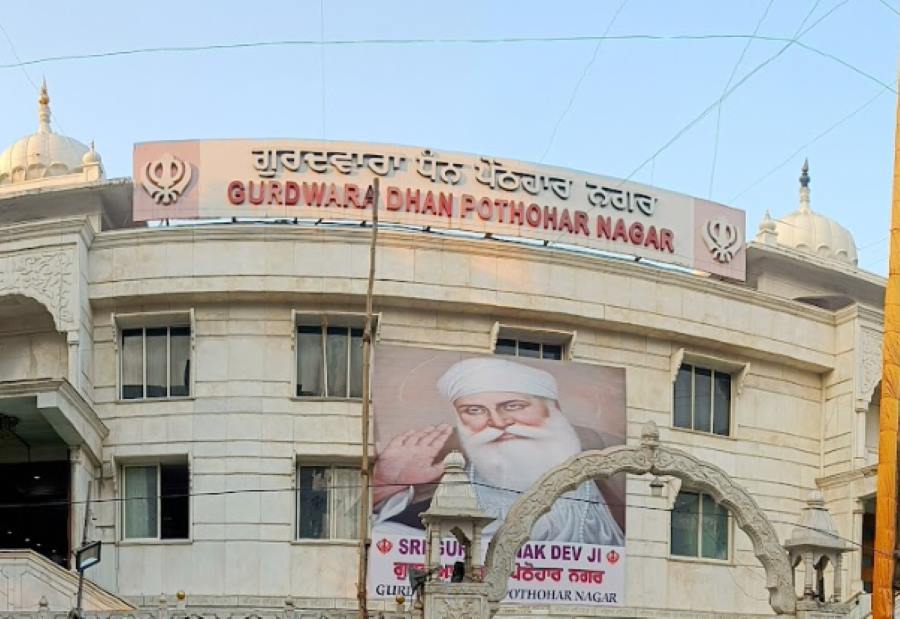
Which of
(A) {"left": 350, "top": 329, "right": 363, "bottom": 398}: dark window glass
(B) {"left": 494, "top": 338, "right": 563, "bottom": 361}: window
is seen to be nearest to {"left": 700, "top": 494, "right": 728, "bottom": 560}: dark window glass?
(B) {"left": 494, "top": 338, "right": 563, "bottom": 361}: window

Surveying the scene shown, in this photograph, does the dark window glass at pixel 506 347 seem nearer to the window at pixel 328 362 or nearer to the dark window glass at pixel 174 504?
the window at pixel 328 362

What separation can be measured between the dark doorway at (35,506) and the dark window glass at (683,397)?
13.2 m

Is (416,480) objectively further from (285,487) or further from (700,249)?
(700,249)

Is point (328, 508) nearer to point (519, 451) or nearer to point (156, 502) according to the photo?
point (156, 502)

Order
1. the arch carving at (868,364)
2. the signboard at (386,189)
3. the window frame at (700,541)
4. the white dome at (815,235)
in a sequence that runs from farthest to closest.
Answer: the white dome at (815,235) → the arch carving at (868,364) → the window frame at (700,541) → the signboard at (386,189)

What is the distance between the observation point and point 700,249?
39.2 metres

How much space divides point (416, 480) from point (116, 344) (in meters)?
6.77

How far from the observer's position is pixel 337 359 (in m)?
36.6

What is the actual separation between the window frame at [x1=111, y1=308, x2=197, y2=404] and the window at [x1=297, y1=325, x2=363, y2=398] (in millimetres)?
2178

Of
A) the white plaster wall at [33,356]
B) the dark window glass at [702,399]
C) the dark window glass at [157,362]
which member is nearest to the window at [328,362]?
the dark window glass at [157,362]

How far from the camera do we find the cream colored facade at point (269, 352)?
35.0 m

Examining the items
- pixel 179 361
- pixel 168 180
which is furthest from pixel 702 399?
pixel 168 180

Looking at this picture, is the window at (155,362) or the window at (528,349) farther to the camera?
the window at (528,349)

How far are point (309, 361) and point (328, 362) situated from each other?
1.29 ft
